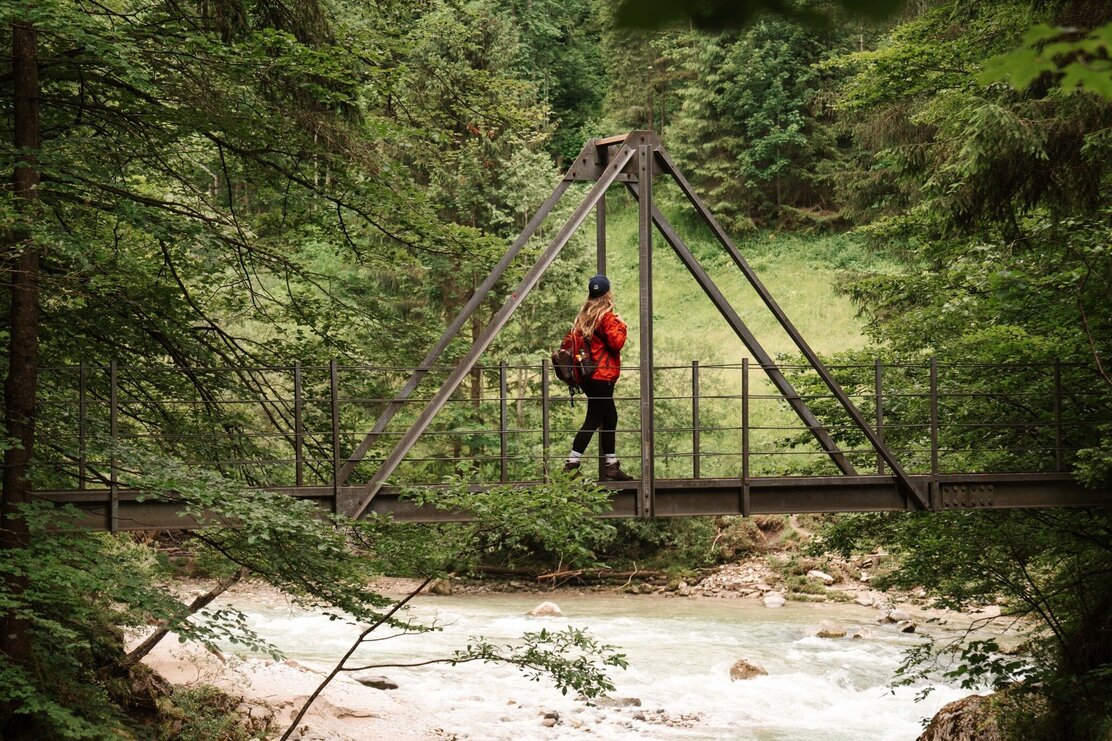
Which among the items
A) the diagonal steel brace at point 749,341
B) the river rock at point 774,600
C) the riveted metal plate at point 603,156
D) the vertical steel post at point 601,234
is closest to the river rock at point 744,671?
the river rock at point 774,600

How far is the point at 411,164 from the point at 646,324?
15.1 meters

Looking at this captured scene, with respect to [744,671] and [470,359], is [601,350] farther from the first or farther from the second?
[744,671]

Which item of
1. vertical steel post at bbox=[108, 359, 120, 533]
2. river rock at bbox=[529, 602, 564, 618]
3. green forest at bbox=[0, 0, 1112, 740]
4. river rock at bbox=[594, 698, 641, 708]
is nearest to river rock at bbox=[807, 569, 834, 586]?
river rock at bbox=[529, 602, 564, 618]

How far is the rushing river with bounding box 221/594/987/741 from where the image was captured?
12.2 metres

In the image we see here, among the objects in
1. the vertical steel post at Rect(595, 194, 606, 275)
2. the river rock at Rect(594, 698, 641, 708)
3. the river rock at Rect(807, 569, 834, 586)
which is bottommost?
the river rock at Rect(594, 698, 641, 708)

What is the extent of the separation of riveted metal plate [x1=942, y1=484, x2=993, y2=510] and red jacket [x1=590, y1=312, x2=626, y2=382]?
286cm

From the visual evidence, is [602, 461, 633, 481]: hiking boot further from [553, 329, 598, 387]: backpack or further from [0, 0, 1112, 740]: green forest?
[553, 329, 598, 387]: backpack

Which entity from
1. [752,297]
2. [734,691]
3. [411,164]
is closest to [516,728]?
[734,691]

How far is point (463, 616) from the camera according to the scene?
17.1m

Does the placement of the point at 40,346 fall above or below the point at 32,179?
below

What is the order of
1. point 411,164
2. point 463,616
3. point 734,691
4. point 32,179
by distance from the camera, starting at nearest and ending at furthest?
point 32,179 < point 734,691 < point 463,616 < point 411,164

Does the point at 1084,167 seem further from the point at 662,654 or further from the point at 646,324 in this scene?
the point at 662,654

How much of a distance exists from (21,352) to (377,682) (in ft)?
26.7

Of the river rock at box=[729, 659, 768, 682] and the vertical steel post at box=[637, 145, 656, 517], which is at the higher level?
the vertical steel post at box=[637, 145, 656, 517]
